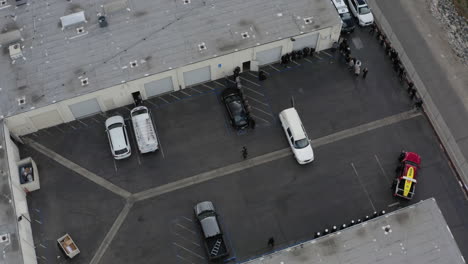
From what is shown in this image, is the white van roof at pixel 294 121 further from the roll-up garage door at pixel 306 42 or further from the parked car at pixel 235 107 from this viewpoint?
the roll-up garage door at pixel 306 42

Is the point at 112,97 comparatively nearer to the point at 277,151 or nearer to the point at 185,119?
the point at 185,119

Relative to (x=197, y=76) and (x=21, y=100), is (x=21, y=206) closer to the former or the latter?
(x=21, y=100)

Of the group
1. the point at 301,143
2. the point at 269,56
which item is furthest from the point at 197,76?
the point at 301,143

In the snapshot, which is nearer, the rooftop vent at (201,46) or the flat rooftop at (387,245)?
the flat rooftop at (387,245)

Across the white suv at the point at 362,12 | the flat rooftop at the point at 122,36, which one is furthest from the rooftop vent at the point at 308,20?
the white suv at the point at 362,12

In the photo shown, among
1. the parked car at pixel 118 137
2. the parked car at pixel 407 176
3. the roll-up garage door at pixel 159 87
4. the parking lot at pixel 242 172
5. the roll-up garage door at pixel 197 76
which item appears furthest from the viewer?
the roll-up garage door at pixel 197 76

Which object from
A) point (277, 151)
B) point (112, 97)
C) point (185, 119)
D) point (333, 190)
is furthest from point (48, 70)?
point (333, 190)

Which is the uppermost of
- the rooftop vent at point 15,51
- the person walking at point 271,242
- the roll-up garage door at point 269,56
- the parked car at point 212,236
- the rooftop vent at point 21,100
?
the rooftop vent at point 15,51

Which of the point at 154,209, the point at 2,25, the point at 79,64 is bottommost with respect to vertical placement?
the point at 154,209

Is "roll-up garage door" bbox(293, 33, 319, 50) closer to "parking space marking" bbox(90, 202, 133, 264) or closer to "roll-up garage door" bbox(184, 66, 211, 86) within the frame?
"roll-up garage door" bbox(184, 66, 211, 86)
